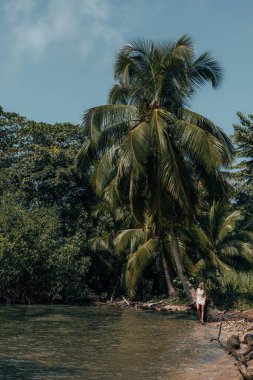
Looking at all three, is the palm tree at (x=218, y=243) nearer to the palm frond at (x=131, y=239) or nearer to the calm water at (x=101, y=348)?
the palm frond at (x=131, y=239)

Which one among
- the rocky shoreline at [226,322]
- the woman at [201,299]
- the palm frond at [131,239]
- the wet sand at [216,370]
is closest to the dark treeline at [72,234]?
the palm frond at [131,239]

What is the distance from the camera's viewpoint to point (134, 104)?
70.9 ft

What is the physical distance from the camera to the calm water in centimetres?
988

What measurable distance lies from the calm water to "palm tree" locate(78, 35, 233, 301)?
512 cm

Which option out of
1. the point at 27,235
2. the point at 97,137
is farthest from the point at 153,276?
the point at 97,137

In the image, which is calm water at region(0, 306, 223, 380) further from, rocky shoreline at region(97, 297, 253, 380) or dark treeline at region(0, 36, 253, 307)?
dark treeline at region(0, 36, 253, 307)

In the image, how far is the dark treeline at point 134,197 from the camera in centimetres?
1995

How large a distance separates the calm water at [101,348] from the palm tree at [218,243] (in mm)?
7615

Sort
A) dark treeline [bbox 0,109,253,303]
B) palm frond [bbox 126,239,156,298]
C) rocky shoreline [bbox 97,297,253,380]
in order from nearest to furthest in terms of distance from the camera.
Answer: rocky shoreline [bbox 97,297,253,380] < palm frond [bbox 126,239,156,298] < dark treeline [bbox 0,109,253,303]

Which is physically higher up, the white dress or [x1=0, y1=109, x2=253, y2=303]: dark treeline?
[x1=0, y1=109, x2=253, y2=303]: dark treeline

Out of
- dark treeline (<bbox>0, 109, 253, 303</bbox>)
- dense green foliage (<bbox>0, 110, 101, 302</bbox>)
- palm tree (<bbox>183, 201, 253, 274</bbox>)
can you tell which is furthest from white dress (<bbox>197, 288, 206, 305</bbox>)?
dense green foliage (<bbox>0, 110, 101, 302</bbox>)

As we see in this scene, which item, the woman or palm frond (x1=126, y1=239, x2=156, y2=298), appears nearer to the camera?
the woman

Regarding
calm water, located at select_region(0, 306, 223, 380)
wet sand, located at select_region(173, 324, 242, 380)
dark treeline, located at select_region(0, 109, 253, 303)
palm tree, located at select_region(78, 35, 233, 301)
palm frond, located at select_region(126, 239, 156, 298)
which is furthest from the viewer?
dark treeline, located at select_region(0, 109, 253, 303)

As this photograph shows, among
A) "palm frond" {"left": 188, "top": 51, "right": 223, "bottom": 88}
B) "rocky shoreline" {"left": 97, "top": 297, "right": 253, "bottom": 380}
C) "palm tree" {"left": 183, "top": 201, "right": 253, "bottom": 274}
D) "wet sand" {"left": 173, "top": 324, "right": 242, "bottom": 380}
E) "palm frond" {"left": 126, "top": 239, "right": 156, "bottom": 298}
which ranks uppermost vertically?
"palm frond" {"left": 188, "top": 51, "right": 223, "bottom": 88}
